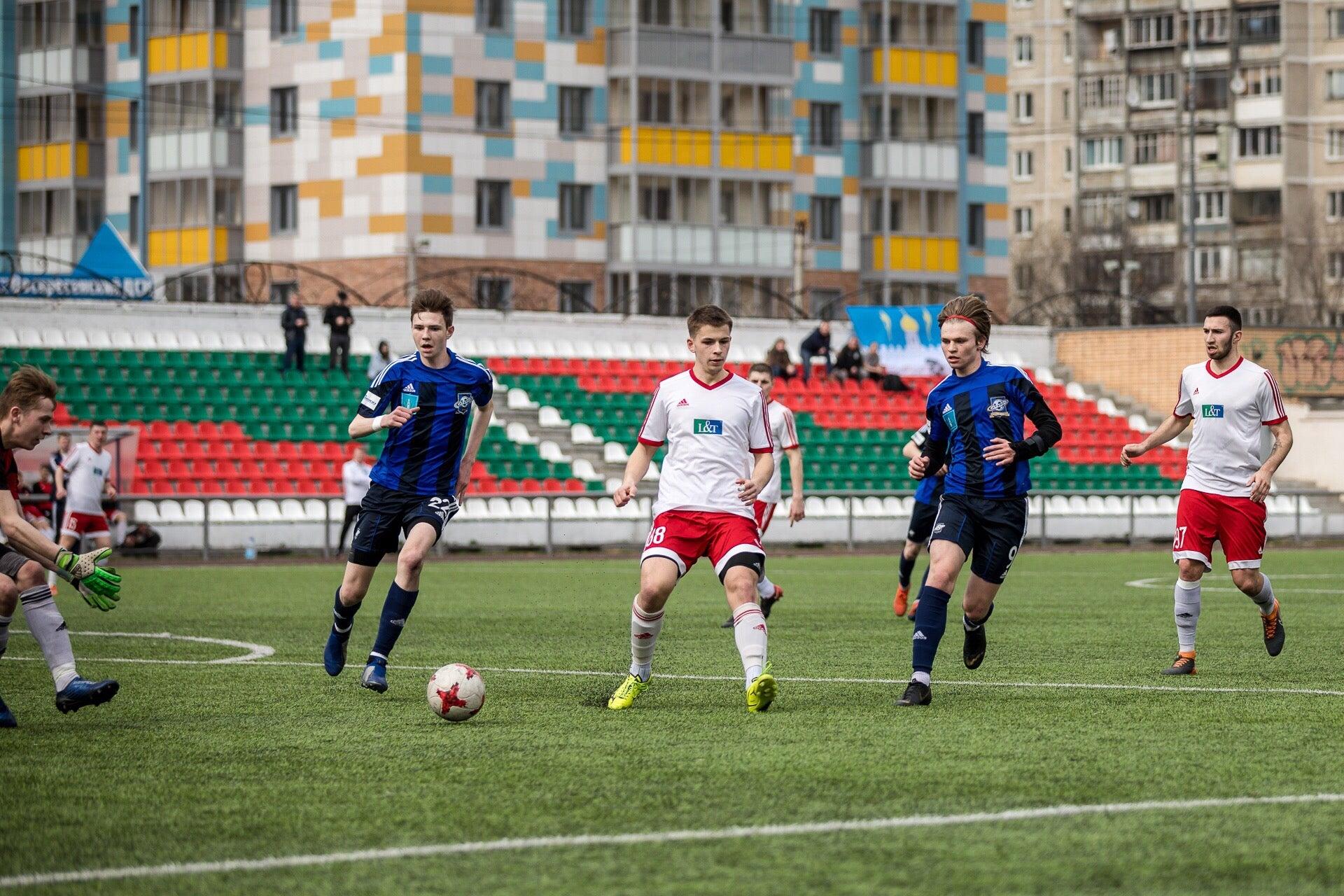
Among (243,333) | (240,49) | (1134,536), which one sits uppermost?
(240,49)

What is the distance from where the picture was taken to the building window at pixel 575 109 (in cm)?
5569

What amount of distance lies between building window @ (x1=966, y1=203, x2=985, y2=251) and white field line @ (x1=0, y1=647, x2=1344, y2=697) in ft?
180

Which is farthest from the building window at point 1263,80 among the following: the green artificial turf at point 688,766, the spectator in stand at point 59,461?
the green artificial turf at point 688,766

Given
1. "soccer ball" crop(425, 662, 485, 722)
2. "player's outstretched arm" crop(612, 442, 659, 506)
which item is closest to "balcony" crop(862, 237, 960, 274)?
"player's outstretched arm" crop(612, 442, 659, 506)

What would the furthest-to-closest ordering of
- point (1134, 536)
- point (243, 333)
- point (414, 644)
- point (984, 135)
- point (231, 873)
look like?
1. point (984, 135)
2. point (243, 333)
3. point (1134, 536)
4. point (414, 644)
5. point (231, 873)

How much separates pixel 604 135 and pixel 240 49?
11.1 metres

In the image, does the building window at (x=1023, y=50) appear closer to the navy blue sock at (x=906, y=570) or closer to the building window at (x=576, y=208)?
the building window at (x=576, y=208)

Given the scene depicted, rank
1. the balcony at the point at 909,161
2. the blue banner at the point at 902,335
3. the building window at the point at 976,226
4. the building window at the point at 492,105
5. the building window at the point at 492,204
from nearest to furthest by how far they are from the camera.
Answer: the blue banner at the point at 902,335 → the building window at the point at 492,105 → the building window at the point at 492,204 → the balcony at the point at 909,161 → the building window at the point at 976,226

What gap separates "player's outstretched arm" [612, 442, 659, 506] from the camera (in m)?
9.34

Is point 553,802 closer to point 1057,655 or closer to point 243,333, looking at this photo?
point 1057,655

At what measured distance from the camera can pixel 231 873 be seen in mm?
5719

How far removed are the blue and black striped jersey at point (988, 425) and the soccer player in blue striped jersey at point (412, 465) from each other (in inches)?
99.5

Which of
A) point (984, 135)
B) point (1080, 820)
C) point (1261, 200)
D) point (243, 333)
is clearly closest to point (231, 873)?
point (1080, 820)

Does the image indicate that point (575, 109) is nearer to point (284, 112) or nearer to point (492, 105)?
point (492, 105)
